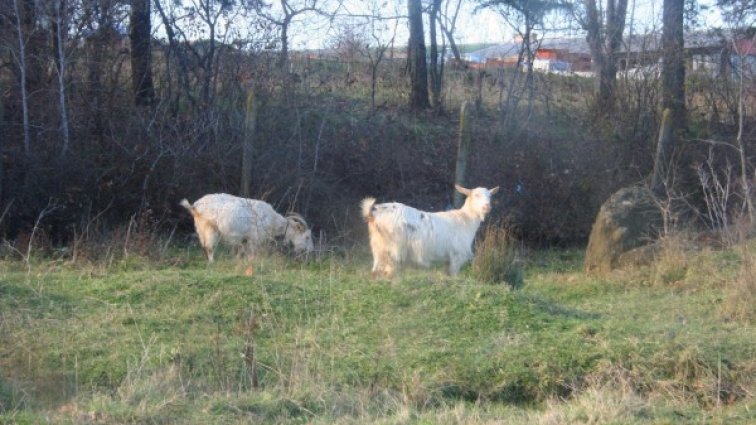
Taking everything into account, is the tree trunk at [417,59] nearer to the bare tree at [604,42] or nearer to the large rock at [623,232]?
the bare tree at [604,42]

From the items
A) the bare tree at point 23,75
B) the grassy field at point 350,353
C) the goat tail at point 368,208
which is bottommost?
the grassy field at point 350,353

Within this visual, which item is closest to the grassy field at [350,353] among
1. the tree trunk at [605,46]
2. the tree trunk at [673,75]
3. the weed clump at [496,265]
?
the weed clump at [496,265]

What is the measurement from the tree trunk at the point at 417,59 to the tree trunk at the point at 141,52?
7.70 m

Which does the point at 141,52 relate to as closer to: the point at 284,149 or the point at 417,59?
the point at 284,149

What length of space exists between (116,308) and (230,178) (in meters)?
7.13

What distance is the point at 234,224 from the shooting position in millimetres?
13164

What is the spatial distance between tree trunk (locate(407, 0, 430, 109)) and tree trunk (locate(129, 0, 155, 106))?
7.70m

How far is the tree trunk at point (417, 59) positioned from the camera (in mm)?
23797

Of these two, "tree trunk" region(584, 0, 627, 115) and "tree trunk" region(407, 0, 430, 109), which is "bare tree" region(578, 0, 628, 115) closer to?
"tree trunk" region(584, 0, 627, 115)

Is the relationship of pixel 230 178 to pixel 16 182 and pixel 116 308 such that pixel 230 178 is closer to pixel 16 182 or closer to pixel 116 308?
pixel 16 182

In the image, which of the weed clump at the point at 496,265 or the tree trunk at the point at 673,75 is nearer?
the weed clump at the point at 496,265

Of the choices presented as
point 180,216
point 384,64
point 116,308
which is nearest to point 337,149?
point 180,216

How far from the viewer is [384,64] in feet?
81.0

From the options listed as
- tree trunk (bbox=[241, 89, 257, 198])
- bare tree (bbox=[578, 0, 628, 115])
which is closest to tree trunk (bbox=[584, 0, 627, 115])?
bare tree (bbox=[578, 0, 628, 115])
